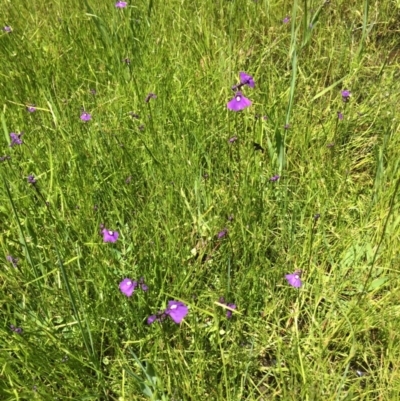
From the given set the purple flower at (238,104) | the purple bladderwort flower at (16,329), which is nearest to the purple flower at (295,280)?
the purple flower at (238,104)

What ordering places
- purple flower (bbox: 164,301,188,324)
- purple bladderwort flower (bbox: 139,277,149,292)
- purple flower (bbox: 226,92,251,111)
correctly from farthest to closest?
1. purple flower (bbox: 226,92,251,111)
2. purple bladderwort flower (bbox: 139,277,149,292)
3. purple flower (bbox: 164,301,188,324)

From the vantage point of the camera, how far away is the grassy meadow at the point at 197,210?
3.69 feet

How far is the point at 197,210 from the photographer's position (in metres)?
1.48

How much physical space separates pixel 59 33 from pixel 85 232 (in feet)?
4.27

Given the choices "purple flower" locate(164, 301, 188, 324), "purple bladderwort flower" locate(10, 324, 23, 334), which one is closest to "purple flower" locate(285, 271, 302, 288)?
"purple flower" locate(164, 301, 188, 324)

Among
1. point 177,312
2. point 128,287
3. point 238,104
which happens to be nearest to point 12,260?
point 128,287

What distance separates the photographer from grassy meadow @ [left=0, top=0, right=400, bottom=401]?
1.12m

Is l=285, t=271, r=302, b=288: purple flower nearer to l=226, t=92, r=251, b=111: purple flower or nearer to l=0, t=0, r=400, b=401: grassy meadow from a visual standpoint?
l=0, t=0, r=400, b=401: grassy meadow

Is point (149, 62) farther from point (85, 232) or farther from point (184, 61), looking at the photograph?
point (85, 232)

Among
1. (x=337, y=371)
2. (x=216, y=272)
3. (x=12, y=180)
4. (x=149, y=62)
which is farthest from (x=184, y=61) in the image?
(x=337, y=371)

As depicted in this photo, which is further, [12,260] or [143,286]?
[12,260]

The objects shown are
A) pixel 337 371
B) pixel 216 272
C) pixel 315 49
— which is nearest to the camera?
pixel 337 371

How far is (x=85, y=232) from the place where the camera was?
4.42 ft

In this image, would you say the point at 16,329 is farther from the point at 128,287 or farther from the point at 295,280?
the point at 295,280
